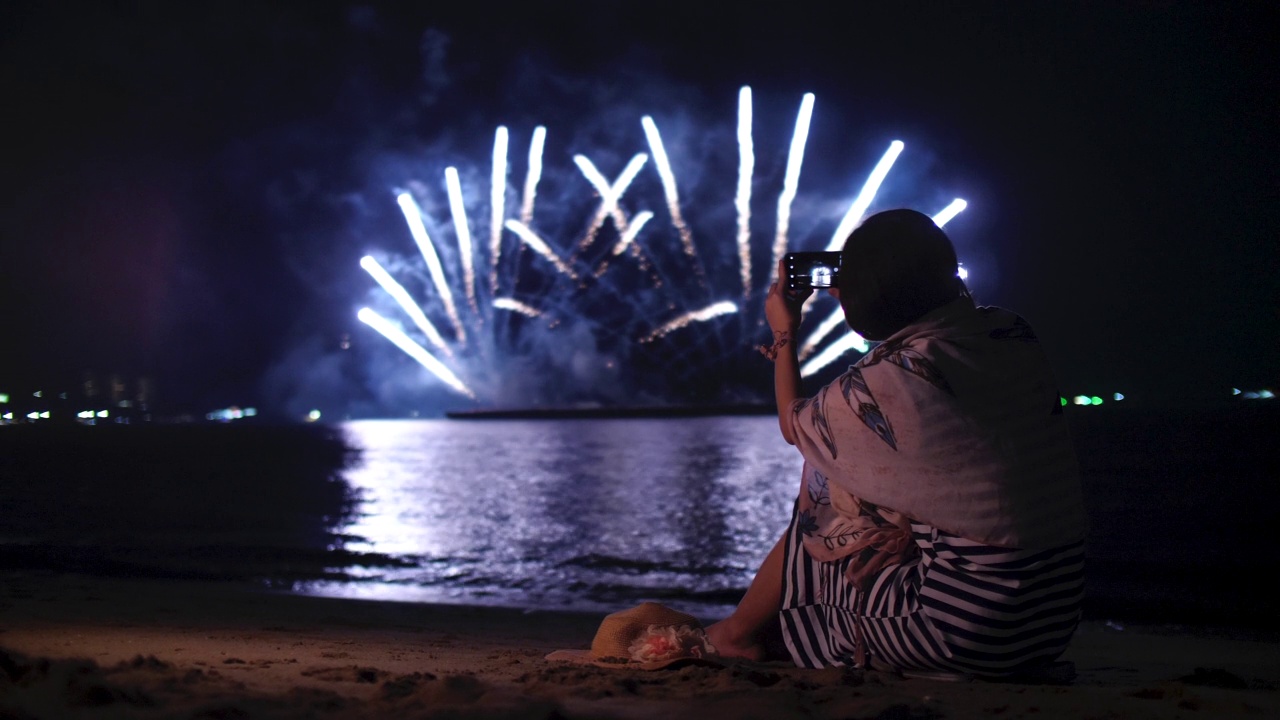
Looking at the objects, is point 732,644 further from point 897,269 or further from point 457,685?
point 897,269

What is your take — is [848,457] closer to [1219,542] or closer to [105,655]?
[105,655]

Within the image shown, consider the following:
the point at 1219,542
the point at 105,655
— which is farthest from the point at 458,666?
the point at 1219,542

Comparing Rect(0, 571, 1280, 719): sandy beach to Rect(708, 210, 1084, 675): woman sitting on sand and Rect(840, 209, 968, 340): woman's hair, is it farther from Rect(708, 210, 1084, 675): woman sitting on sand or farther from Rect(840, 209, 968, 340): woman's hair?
Rect(840, 209, 968, 340): woman's hair

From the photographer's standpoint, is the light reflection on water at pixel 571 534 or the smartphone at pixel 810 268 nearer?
the smartphone at pixel 810 268

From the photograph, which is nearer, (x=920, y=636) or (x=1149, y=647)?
(x=920, y=636)

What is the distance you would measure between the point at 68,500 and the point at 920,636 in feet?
Answer: 90.9

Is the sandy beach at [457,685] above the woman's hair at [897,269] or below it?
below

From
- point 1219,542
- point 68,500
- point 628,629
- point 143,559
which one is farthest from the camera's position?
point 68,500

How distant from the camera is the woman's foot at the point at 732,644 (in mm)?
3225

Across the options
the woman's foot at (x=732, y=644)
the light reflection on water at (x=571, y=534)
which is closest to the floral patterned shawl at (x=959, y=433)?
the woman's foot at (x=732, y=644)

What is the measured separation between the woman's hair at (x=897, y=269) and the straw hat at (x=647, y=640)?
4.55ft

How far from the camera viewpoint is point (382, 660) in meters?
3.96

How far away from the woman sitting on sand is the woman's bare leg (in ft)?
0.96

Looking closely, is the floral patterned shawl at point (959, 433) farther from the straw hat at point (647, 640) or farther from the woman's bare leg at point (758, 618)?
the straw hat at point (647, 640)
